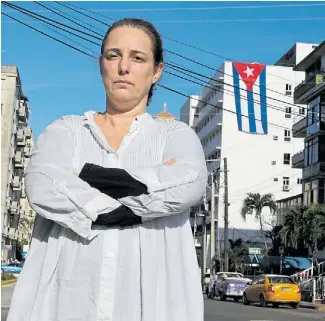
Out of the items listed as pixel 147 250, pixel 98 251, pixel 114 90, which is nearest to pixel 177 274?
pixel 147 250

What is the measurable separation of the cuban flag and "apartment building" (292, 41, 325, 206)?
893cm

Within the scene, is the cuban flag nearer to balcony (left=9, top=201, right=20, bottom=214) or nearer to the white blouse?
the white blouse

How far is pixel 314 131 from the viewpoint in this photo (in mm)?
45594

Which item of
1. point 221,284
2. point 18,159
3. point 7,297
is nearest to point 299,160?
point 221,284

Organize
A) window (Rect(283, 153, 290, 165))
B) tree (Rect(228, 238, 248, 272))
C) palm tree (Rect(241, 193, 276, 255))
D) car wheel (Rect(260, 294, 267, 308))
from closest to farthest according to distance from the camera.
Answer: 1. car wheel (Rect(260, 294, 267, 308))
2. tree (Rect(228, 238, 248, 272))
3. palm tree (Rect(241, 193, 276, 255))
4. window (Rect(283, 153, 290, 165))

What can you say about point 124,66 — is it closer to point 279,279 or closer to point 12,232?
point 279,279

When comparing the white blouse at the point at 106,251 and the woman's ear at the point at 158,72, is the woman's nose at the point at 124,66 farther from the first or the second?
the white blouse at the point at 106,251

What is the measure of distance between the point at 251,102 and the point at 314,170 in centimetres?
1444

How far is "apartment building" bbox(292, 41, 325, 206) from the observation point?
44562mm

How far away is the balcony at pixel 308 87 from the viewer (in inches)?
1757

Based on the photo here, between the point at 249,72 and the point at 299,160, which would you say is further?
the point at 299,160

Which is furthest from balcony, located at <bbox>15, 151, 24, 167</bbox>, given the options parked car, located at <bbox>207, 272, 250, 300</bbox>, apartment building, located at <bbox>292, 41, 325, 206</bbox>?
parked car, located at <bbox>207, 272, 250, 300</bbox>

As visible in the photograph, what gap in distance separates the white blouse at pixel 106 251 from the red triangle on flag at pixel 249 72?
31.0 metres

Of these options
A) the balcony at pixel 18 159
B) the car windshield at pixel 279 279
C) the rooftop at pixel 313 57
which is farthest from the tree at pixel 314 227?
the balcony at pixel 18 159
